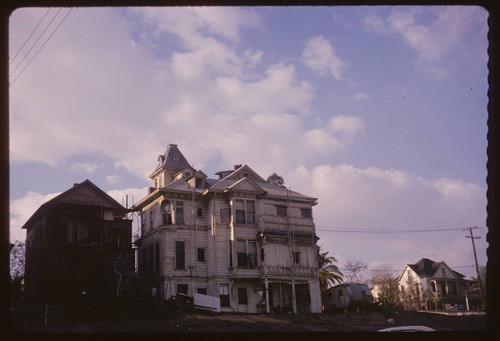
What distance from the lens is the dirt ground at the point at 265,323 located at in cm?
2817

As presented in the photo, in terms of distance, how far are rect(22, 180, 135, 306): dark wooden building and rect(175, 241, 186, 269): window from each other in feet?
11.3

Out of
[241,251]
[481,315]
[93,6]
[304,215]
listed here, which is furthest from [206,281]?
[93,6]

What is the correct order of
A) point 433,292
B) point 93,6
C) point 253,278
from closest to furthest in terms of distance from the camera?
1. point 93,6
2. point 253,278
3. point 433,292

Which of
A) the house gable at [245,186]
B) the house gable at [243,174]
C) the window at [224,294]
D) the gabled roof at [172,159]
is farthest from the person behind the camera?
the gabled roof at [172,159]

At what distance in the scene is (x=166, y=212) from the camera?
1642 inches

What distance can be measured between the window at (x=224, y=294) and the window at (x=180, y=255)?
3.31m

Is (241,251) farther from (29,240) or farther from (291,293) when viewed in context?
(29,240)

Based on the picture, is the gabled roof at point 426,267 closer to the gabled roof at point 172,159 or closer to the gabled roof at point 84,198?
the gabled roof at point 172,159

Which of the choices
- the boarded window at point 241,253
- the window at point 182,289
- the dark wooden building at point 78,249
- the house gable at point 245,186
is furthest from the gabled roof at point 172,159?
the window at point 182,289

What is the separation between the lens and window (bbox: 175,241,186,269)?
1592 inches

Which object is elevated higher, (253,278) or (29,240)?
(29,240)

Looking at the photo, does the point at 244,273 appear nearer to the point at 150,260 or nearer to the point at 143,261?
the point at 150,260

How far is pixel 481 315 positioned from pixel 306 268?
57.2 feet
